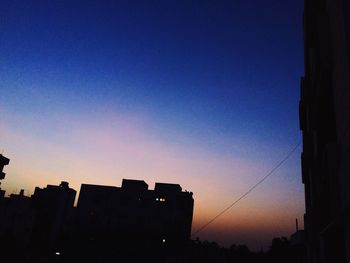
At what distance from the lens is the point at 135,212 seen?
56938mm

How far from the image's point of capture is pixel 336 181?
239 inches

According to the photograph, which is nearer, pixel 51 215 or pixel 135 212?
pixel 51 215

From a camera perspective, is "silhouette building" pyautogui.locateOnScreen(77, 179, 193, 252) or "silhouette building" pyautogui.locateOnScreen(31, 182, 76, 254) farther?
"silhouette building" pyautogui.locateOnScreen(77, 179, 193, 252)

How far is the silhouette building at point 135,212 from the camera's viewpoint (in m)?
54.8

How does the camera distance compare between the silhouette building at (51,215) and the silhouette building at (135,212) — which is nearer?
the silhouette building at (51,215)

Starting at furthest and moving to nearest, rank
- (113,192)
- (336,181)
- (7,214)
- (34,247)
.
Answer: (113,192) < (34,247) < (7,214) < (336,181)

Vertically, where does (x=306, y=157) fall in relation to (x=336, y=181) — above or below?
above

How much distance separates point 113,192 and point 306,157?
46.0 m

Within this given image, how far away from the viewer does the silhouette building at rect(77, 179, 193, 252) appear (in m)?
54.8

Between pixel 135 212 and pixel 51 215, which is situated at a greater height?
pixel 135 212

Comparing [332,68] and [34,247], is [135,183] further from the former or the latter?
[332,68]

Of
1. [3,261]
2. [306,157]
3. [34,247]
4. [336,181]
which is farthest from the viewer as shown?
[34,247]

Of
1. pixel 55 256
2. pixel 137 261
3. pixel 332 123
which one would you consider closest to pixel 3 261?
pixel 55 256

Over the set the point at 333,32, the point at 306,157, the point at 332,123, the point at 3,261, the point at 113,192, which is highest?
the point at 113,192
